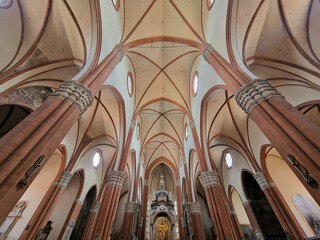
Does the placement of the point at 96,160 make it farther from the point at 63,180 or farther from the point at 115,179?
the point at 115,179

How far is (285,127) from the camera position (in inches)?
133

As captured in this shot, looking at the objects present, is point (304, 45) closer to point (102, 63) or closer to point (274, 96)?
point (274, 96)

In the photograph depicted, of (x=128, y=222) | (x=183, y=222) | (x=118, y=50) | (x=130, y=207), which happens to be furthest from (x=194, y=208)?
(x=118, y=50)

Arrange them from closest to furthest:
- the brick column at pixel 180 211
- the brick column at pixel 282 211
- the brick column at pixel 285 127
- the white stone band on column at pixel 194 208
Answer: the brick column at pixel 285 127, the brick column at pixel 282 211, the white stone band on column at pixel 194 208, the brick column at pixel 180 211

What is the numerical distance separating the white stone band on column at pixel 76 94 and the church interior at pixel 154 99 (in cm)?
4

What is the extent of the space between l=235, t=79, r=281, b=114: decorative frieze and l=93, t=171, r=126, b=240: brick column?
20.7 ft

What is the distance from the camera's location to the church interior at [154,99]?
11.6ft

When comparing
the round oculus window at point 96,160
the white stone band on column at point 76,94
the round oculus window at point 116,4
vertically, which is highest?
the round oculus window at point 116,4

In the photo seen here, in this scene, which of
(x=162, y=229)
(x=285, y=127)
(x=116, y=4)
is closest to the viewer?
(x=285, y=127)

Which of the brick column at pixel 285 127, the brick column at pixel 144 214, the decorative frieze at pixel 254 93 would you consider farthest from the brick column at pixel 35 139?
the brick column at pixel 144 214

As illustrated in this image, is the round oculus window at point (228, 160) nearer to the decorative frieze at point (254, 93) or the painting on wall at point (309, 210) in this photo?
the painting on wall at point (309, 210)

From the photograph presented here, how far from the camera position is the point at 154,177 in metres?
22.0

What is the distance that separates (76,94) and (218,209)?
23.2ft

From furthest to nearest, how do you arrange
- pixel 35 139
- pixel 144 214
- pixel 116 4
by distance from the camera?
pixel 144 214
pixel 116 4
pixel 35 139
